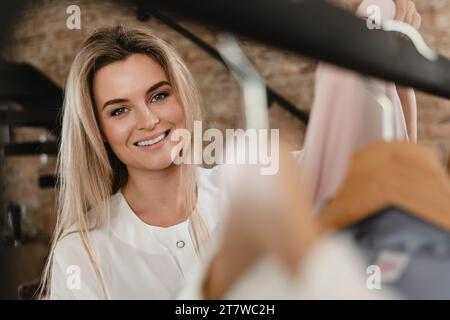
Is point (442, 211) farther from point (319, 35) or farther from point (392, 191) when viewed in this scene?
point (319, 35)

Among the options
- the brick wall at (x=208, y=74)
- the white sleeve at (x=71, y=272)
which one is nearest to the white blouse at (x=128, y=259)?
the white sleeve at (x=71, y=272)

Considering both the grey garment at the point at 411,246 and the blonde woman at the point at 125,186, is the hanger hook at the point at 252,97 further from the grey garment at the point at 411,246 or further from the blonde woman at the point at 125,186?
the blonde woman at the point at 125,186

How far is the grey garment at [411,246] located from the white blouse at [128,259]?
0.42 meters

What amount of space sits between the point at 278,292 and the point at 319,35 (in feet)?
0.58

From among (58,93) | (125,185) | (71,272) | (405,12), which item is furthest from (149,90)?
(58,93)

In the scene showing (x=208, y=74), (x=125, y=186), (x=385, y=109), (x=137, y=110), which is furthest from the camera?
(x=208, y=74)

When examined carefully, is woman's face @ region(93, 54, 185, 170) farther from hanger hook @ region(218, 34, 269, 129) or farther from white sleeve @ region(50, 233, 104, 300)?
hanger hook @ region(218, 34, 269, 129)

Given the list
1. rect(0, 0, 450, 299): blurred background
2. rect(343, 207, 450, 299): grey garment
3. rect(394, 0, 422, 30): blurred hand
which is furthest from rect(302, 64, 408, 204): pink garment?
rect(0, 0, 450, 299): blurred background

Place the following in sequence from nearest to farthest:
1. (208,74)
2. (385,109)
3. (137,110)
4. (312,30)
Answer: (312,30)
(385,109)
(137,110)
(208,74)

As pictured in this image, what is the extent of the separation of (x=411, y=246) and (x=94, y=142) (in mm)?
566

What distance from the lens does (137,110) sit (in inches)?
30.0

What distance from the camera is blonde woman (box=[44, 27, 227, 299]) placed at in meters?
0.78

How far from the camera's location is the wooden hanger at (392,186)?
0.39m

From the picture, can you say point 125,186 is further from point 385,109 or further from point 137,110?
point 385,109
